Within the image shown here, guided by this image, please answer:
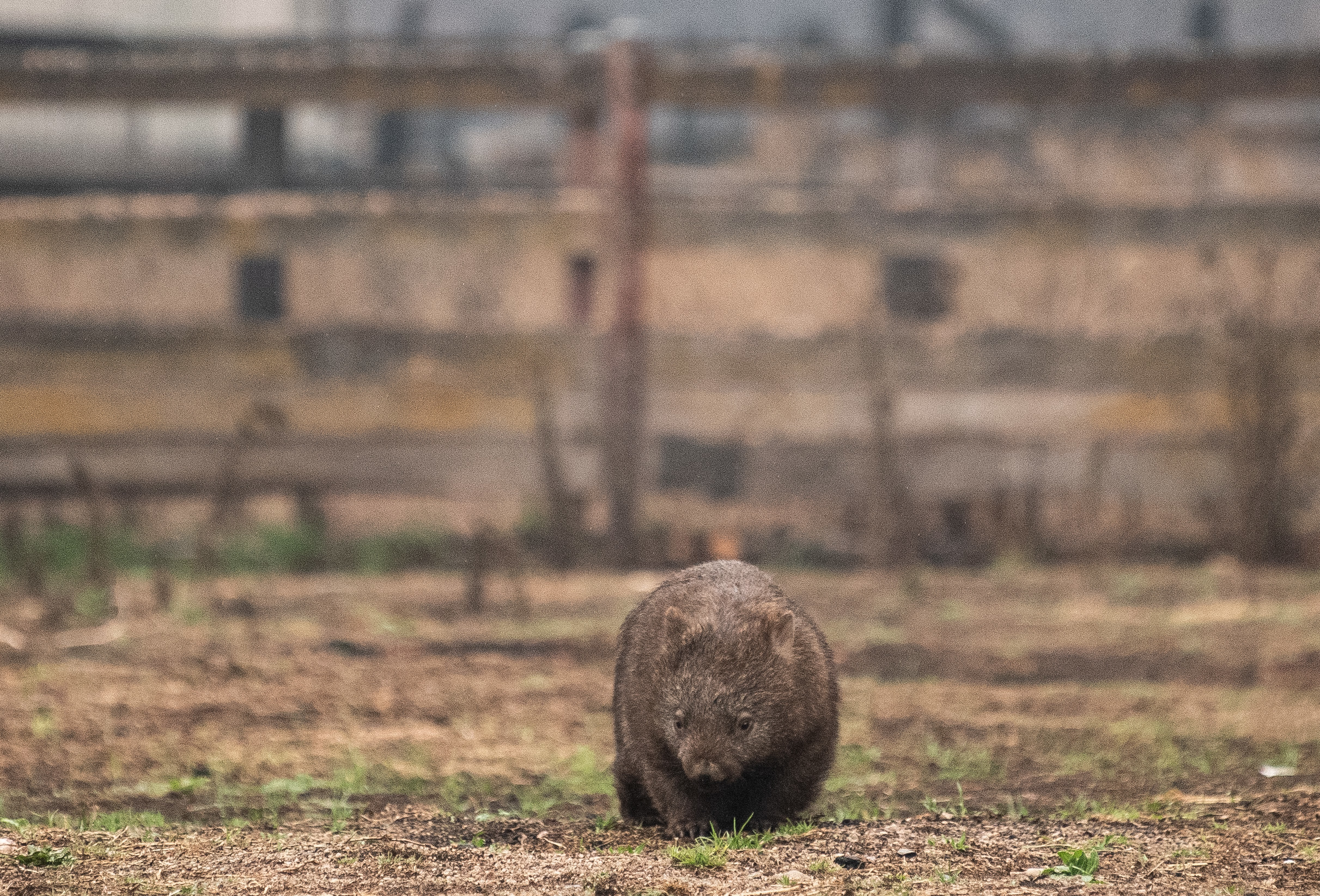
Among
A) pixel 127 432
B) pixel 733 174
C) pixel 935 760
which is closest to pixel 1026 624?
pixel 935 760

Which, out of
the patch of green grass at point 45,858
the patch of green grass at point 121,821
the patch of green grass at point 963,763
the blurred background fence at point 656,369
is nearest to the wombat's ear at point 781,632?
the patch of green grass at point 963,763

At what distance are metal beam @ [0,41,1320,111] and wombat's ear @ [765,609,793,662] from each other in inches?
233

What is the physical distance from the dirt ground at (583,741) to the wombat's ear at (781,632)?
46 centimetres

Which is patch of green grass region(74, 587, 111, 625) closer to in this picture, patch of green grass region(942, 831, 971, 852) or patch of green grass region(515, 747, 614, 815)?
patch of green grass region(515, 747, 614, 815)

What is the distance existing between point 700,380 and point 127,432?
11.3 feet

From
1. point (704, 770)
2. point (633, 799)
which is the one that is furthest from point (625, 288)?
point (704, 770)

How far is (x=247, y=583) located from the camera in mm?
8188

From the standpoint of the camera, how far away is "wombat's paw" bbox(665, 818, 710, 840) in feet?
13.0

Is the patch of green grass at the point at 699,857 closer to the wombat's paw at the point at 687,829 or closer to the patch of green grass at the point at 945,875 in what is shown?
the wombat's paw at the point at 687,829

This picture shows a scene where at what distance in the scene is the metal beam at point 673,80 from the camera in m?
9.38

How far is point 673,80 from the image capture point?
30.7ft

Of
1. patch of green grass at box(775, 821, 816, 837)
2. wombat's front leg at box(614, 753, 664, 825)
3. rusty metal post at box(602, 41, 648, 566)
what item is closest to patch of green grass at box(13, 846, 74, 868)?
wombat's front leg at box(614, 753, 664, 825)

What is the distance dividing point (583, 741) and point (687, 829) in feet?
4.35

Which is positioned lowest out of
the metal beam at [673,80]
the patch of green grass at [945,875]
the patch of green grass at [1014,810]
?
the patch of green grass at [1014,810]
